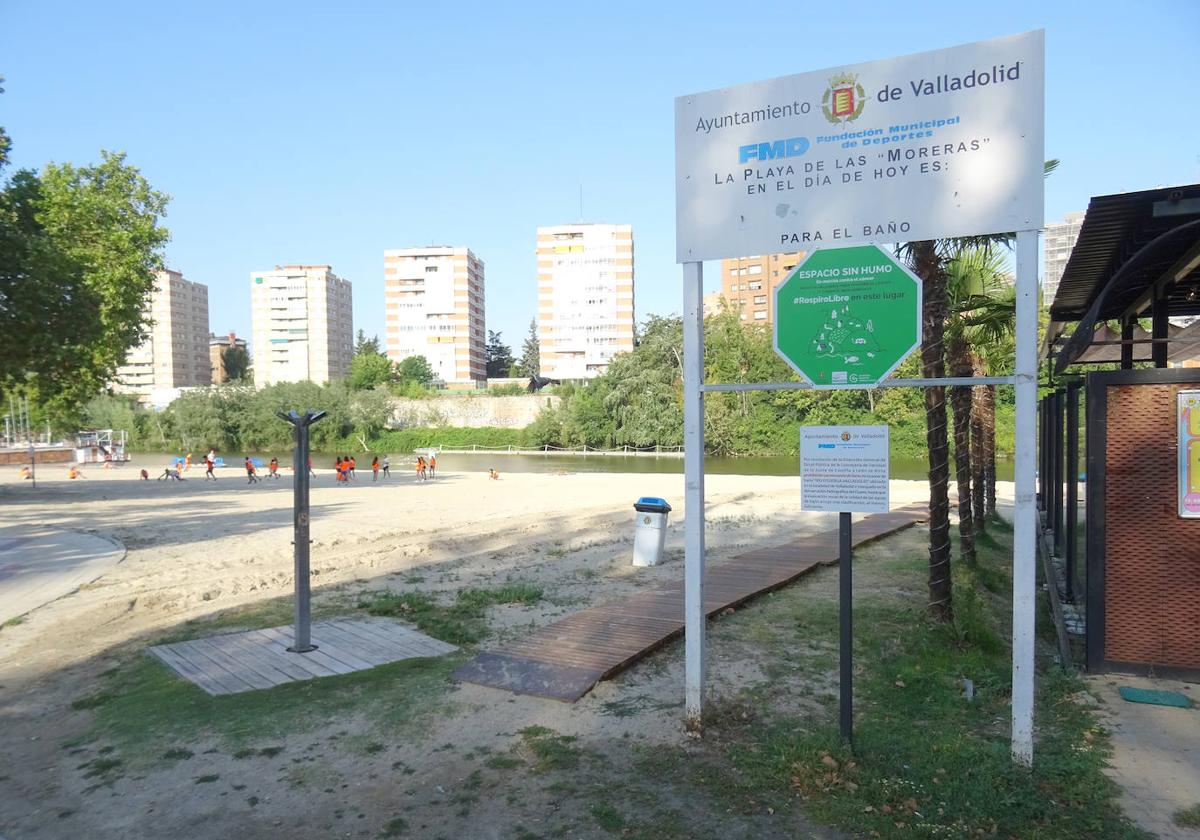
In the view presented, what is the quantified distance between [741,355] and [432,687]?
1943 inches

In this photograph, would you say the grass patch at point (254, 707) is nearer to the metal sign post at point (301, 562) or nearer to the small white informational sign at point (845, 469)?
the metal sign post at point (301, 562)

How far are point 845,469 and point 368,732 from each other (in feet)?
10.6

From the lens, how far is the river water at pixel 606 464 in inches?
1719

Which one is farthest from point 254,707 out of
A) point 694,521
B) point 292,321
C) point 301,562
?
point 292,321

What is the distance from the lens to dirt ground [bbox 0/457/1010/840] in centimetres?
384

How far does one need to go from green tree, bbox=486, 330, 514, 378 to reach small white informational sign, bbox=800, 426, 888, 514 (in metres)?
138

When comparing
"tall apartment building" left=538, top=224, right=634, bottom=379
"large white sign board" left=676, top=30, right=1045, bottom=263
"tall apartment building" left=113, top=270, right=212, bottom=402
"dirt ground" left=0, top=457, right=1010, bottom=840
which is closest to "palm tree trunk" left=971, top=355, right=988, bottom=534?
"dirt ground" left=0, top=457, right=1010, bottom=840

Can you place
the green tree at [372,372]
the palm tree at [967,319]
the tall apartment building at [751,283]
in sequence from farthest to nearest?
the green tree at [372,372]
the tall apartment building at [751,283]
the palm tree at [967,319]

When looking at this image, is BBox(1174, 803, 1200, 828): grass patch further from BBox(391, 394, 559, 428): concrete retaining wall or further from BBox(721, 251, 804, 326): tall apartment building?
BBox(721, 251, 804, 326): tall apartment building

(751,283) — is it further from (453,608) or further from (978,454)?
(453,608)

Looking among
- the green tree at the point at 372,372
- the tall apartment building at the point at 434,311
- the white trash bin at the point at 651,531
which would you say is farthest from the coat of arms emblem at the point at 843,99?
the tall apartment building at the point at 434,311

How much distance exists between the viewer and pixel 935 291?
7.43 meters

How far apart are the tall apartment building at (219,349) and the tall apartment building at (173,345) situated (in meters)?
4.97

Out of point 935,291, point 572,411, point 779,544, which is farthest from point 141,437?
point 935,291
